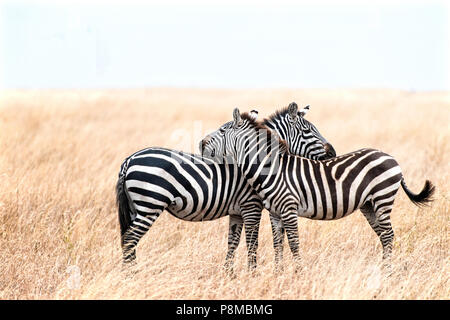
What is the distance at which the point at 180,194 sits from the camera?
5.82 m

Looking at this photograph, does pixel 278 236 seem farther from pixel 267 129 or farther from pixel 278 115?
pixel 278 115

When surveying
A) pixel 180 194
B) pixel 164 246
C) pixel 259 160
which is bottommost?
pixel 164 246

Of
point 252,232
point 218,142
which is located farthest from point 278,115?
point 252,232

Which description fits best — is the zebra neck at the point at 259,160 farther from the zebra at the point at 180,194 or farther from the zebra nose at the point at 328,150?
the zebra nose at the point at 328,150

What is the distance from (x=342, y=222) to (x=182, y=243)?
2.41m

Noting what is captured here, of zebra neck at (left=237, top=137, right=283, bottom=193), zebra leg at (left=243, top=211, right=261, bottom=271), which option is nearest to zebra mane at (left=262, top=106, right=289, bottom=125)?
zebra neck at (left=237, top=137, right=283, bottom=193)

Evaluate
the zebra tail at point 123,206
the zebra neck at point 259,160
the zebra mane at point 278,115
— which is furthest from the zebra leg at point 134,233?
the zebra mane at point 278,115

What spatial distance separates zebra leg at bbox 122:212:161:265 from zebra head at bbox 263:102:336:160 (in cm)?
190

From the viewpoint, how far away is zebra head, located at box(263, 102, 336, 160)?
646cm

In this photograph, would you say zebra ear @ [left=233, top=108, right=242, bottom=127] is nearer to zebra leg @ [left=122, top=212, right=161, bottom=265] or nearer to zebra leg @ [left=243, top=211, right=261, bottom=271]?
zebra leg @ [left=243, top=211, right=261, bottom=271]

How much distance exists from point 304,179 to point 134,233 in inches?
77.5

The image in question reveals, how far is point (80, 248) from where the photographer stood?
6.78 meters

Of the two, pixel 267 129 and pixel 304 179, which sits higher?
pixel 267 129
